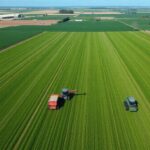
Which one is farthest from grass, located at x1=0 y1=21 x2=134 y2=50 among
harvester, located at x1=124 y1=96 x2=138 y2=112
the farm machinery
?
harvester, located at x1=124 y1=96 x2=138 y2=112

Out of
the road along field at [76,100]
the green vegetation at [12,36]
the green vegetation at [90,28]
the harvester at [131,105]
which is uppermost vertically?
the harvester at [131,105]

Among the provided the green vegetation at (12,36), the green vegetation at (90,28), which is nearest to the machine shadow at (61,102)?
the green vegetation at (12,36)

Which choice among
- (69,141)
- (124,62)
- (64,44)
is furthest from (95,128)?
(64,44)

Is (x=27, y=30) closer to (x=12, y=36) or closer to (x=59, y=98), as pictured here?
(x=12, y=36)

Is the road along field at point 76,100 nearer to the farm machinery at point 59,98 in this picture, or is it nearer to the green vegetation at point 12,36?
the farm machinery at point 59,98

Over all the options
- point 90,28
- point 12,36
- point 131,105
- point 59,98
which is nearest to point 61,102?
point 59,98
